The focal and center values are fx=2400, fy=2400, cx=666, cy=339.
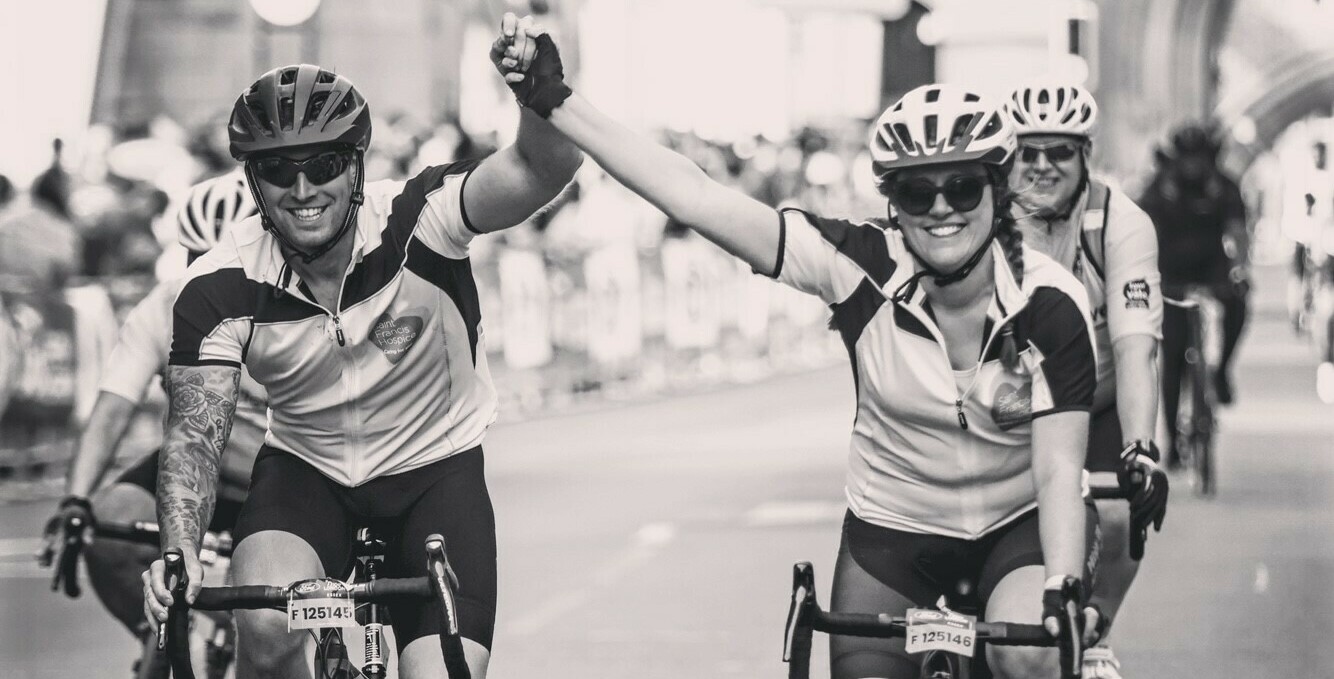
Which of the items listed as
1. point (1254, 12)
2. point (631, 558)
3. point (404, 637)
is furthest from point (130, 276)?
point (1254, 12)

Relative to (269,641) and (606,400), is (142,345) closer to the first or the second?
(269,641)

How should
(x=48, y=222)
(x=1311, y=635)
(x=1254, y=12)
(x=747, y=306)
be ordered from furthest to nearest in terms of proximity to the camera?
(x=1254, y=12) < (x=747, y=306) < (x=48, y=222) < (x=1311, y=635)

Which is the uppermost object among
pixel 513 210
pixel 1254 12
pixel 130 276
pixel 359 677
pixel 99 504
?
pixel 1254 12

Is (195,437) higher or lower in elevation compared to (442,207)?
lower

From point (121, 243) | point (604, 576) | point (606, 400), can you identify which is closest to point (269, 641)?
point (604, 576)

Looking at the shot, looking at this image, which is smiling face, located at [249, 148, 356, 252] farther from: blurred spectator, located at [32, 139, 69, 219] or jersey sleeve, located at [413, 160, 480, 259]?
blurred spectator, located at [32, 139, 69, 219]

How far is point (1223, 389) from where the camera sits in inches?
795

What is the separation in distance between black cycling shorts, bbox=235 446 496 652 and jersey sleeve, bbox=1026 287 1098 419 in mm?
1397

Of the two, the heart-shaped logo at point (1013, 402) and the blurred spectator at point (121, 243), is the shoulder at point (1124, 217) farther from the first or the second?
the blurred spectator at point (121, 243)

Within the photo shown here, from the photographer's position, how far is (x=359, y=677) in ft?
18.8

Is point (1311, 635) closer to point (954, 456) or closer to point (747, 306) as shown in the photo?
point (954, 456)

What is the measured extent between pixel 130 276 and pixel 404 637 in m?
11.7

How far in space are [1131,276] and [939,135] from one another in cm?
227

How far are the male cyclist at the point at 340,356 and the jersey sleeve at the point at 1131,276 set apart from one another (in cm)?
238
